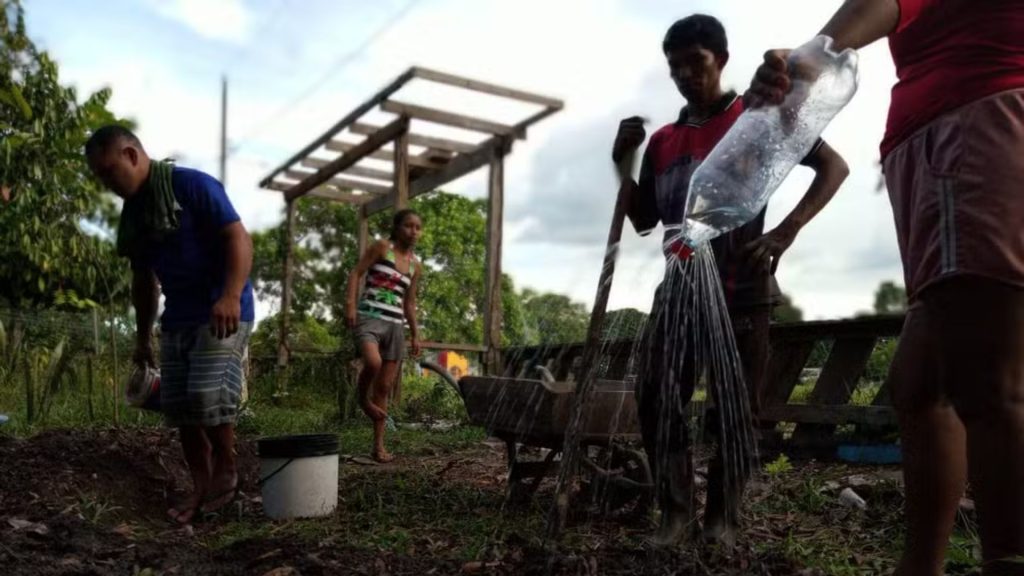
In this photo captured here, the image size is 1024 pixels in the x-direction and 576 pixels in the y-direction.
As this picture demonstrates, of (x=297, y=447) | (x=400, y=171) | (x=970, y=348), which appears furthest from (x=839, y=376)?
(x=400, y=171)

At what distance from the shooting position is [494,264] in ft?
30.5

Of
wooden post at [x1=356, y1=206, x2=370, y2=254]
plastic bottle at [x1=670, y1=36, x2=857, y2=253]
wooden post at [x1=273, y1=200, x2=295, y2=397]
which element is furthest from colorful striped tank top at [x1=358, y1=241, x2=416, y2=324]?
wooden post at [x1=356, y1=206, x2=370, y2=254]

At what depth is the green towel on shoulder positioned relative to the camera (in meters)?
3.80

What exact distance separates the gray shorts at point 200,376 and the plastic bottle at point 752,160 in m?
2.23

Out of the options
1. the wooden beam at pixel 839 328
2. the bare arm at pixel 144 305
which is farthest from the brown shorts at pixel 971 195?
the wooden beam at pixel 839 328

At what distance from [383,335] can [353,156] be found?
15.5ft

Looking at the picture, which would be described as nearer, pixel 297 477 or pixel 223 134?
pixel 297 477

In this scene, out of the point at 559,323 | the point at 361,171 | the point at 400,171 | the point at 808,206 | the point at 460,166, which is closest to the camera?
the point at 808,206

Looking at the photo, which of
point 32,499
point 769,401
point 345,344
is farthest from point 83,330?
point 769,401

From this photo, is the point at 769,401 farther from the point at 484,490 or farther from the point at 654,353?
the point at 654,353

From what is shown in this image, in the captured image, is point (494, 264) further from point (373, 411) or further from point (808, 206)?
point (808, 206)

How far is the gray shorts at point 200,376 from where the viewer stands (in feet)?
12.6

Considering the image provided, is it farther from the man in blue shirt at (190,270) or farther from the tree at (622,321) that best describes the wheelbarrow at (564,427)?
the man in blue shirt at (190,270)

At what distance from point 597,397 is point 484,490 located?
1.30 meters
